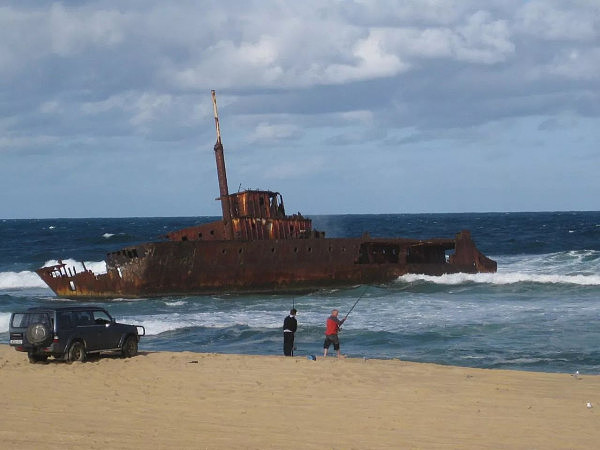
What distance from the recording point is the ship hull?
35719mm

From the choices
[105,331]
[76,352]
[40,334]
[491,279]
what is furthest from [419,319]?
[40,334]

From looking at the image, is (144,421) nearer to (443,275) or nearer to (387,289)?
(387,289)

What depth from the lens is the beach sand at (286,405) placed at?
11.9 meters

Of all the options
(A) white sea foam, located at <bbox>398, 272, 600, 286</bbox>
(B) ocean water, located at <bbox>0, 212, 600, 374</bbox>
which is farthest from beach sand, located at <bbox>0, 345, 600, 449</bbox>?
(A) white sea foam, located at <bbox>398, 272, 600, 286</bbox>

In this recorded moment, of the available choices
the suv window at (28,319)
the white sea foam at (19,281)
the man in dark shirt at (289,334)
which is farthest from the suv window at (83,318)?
the white sea foam at (19,281)

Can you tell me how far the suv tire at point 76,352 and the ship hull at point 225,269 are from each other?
52.8 feet

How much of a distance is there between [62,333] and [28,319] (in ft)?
2.69

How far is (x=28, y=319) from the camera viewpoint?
18562 mm

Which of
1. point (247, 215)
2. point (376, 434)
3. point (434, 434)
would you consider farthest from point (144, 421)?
point (247, 215)

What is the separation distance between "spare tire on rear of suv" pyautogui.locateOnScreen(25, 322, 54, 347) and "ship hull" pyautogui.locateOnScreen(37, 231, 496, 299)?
16.6 m

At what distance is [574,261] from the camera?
5481cm

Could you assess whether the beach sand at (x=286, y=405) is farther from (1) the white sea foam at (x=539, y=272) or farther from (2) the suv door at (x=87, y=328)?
(1) the white sea foam at (x=539, y=272)

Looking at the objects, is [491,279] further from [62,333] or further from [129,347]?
[62,333]

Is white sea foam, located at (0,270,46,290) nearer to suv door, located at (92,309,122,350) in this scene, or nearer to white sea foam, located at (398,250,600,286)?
white sea foam, located at (398,250,600,286)
